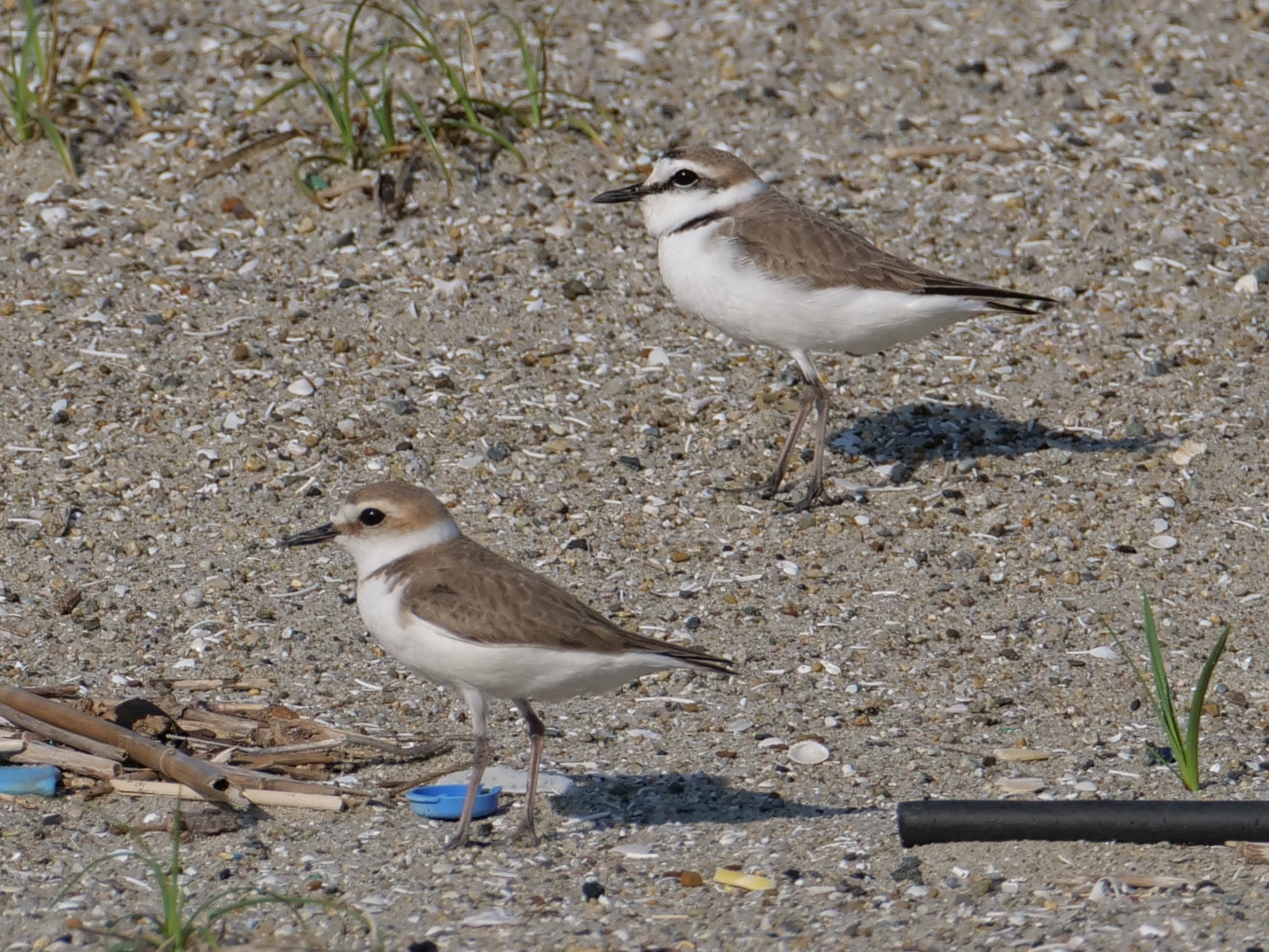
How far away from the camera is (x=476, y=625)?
411 centimetres

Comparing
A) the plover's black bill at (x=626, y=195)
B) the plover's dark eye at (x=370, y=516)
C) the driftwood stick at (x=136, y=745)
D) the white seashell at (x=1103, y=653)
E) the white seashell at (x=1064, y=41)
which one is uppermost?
the white seashell at (x=1064, y=41)

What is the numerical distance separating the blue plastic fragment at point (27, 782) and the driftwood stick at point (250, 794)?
0.16 m

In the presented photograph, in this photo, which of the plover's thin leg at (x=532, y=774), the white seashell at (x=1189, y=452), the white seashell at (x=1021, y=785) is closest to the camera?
the plover's thin leg at (x=532, y=774)

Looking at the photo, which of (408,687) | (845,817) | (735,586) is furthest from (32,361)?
(845,817)

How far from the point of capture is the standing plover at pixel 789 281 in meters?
6.29

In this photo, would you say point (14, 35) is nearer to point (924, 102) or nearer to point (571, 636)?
point (924, 102)

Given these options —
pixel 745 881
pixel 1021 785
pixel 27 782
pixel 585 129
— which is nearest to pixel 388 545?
pixel 27 782

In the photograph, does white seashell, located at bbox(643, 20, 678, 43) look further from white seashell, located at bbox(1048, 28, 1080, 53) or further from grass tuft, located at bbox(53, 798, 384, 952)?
grass tuft, located at bbox(53, 798, 384, 952)

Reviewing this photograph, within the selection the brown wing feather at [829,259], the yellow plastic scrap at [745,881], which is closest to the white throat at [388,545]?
the yellow plastic scrap at [745,881]

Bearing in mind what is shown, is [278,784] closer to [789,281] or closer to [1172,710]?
[1172,710]

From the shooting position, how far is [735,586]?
590cm

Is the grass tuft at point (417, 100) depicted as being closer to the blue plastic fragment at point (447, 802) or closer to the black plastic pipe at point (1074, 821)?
the blue plastic fragment at point (447, 802)

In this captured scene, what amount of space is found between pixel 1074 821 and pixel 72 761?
2.70 metres

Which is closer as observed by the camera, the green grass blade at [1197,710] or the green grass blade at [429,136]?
the green grass blade at [1197,710]
